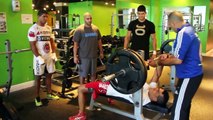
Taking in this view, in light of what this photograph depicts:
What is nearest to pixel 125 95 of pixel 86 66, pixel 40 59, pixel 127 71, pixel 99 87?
pixel 99 87

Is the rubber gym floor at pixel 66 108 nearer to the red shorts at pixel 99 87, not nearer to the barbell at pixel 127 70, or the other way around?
the red shorts at pixel 99 87

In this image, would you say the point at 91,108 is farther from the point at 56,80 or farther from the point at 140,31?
→ the point at 56,80

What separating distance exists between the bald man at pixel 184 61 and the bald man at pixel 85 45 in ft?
5.08

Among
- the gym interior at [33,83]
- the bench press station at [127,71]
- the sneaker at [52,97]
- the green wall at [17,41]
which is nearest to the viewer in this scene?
the bench press station at [127,71]

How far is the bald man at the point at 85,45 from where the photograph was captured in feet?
11.2

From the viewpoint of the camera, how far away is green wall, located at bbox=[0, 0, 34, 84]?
3945mm

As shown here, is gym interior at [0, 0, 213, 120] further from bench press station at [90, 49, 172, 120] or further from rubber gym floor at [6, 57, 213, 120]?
bench press station at [90, 49, 172, 120]

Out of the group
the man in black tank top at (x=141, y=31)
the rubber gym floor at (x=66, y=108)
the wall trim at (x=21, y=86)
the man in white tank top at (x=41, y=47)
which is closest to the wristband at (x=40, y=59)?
the man in white tank top at (x=41, y=47)

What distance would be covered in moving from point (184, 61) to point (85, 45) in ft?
5.95

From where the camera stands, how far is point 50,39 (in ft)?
11.7

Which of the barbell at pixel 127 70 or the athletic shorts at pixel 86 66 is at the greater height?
the barbell at pixel 127 70

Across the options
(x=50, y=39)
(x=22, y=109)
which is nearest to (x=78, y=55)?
(x=50, y=39)

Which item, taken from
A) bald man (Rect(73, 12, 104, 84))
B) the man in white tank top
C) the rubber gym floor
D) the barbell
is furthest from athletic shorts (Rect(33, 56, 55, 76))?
the barbell

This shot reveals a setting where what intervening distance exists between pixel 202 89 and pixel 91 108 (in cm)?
259
